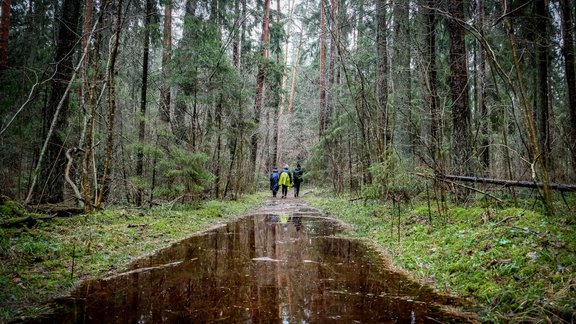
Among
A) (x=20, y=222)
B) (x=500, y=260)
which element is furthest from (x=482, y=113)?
(x=20, y=222)

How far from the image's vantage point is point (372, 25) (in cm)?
1644

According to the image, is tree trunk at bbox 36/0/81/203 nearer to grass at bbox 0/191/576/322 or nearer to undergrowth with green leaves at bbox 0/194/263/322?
undergrowth with green leaves at bbox 0/194/263/322

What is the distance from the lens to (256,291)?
12.2 ft

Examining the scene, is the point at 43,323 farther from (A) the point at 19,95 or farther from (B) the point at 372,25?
(B) the point at 372,25

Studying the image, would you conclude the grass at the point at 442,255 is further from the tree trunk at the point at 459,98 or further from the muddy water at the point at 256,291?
the tree trunk at the point at 459,98

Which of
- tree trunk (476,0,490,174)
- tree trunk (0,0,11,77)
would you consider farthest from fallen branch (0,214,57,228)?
tree trunk (476,0,490,174)

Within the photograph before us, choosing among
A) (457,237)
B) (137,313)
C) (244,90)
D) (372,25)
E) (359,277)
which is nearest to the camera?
(137,313)

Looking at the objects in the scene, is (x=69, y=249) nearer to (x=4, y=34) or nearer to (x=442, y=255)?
(x=442, y=255)

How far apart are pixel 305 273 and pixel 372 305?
1.28 meters

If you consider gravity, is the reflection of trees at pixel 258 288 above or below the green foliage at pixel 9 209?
below

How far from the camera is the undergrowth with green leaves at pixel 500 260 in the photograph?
2.98 metres

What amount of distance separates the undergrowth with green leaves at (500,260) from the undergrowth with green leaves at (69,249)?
438 centimetres

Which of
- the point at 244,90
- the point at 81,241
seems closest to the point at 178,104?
the point at 244,90

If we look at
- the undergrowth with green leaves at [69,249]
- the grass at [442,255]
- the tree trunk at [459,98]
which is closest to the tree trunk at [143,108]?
the undergrowth with green leaves at [69,249]
